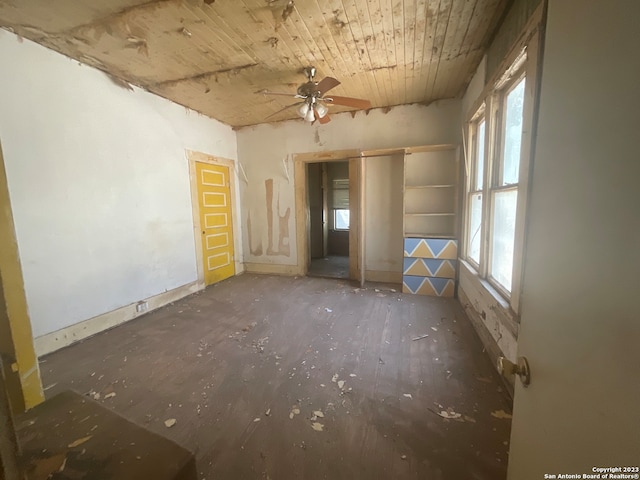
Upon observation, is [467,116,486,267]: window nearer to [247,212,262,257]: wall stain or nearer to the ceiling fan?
the ceiling fan

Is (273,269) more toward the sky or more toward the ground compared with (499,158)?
more toward the ground

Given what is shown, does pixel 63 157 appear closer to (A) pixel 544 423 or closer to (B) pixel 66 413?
(B) pixel 66 413

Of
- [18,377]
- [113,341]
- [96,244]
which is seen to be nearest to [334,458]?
[18,377]

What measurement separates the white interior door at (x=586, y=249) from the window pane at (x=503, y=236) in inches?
63.0

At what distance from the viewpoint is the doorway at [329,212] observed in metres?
6.15

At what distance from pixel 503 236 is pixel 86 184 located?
4.03 m

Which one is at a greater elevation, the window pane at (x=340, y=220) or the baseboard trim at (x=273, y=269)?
the window pane at (x=340, y=220)

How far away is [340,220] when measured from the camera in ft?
22.3

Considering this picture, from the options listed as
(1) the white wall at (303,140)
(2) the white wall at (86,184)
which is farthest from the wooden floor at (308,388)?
(1) the white wall at (303,140)

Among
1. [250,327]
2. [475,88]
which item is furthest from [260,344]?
[475,88]

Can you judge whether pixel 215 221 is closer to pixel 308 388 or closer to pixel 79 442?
pixel 308 388

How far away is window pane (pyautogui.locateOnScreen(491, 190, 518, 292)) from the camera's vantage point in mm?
2078

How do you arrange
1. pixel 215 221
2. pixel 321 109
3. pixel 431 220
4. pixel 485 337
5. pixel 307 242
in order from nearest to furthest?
pixel 485 337, pixel 321 109, pixel 431 220, pixel 215 221, pixel 307 242

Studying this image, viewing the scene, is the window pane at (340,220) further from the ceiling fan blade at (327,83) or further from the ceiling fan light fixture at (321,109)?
the ceiling fan blade at (327,83)
